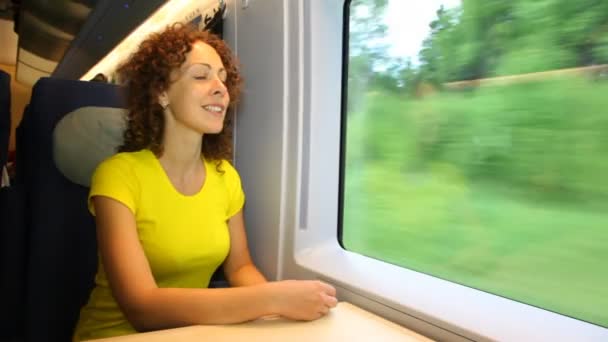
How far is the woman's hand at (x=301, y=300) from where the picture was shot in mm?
1058

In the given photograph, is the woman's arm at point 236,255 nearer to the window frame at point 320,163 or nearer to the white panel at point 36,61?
the window frame at point 320,163

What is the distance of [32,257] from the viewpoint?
4.66ft

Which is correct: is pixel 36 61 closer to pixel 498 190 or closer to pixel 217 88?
pixel 217 88

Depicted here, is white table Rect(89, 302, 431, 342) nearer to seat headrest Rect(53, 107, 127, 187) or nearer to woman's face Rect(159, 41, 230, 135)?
woman's face Rect(159, 41, 230, 135)

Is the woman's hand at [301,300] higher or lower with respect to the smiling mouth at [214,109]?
lower

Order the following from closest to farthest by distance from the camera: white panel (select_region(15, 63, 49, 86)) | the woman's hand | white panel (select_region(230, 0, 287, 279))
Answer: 1. the woman's hand
2. white panel (select_region(230, 0, 287, 279))
3. white panel (select_region(15, 63, 49, 86))

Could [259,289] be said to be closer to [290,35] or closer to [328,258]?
[328,258]

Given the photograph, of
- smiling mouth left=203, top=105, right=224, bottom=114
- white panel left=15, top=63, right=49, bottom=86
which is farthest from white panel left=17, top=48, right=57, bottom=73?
smiling mouth left=203, top=105, right=224, bottom=114

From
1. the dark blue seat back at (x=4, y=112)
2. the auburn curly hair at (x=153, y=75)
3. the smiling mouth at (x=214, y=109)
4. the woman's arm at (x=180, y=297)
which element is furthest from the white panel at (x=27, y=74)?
the woman's arm at (x=180, y=297)

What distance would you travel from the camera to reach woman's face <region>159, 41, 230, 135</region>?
1.35 meters

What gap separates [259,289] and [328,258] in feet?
1.56

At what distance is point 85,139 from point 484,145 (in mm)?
1220

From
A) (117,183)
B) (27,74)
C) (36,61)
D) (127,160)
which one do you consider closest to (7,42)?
(27,74)

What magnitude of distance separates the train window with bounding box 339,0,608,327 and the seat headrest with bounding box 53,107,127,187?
2.59ft
